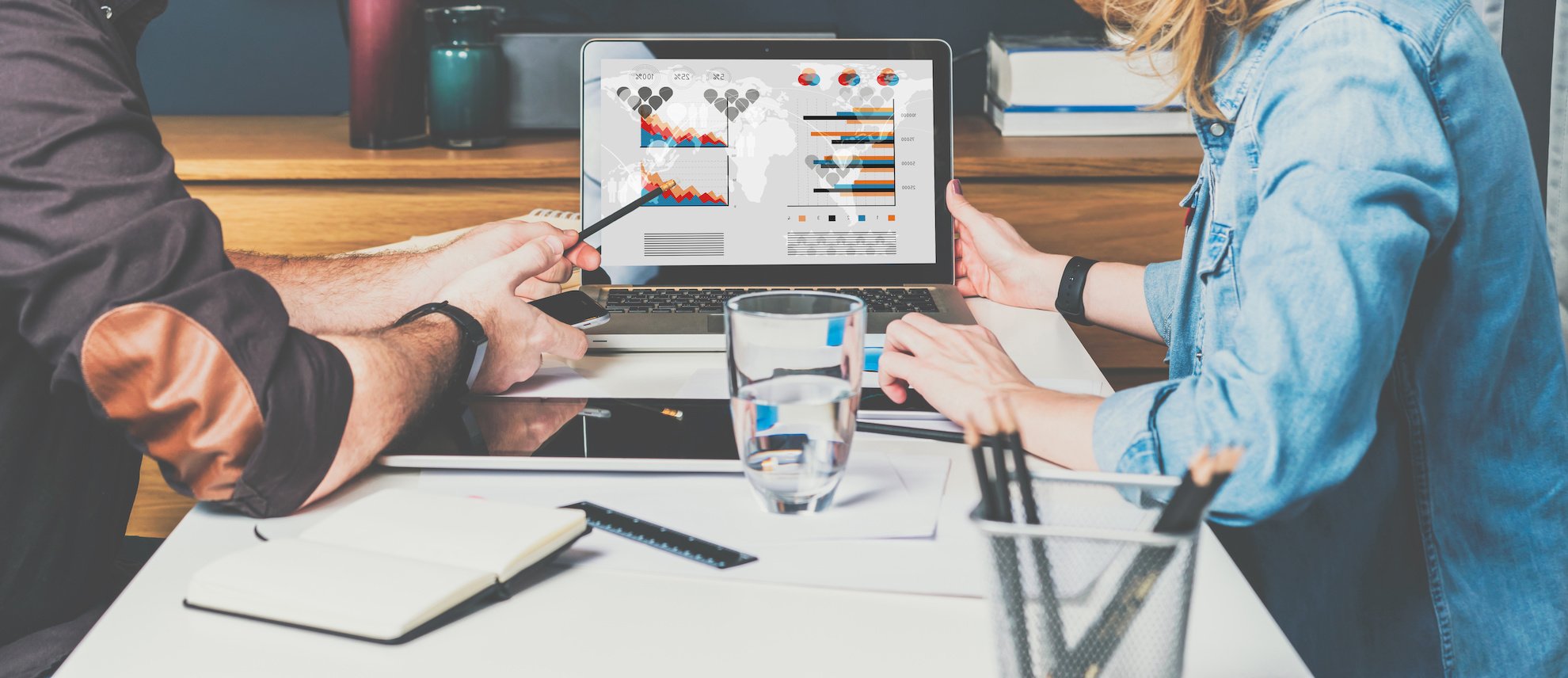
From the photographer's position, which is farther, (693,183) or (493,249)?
(693,183)

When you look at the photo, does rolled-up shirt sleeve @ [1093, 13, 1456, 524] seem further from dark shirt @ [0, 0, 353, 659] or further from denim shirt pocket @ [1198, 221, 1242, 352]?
dark shirt @ [0, 0, 353, 659]

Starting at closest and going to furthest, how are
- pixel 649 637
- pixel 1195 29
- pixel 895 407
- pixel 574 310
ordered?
pixel 649 637, pixel 1195 29, pixel 895 407, pixel 574 310

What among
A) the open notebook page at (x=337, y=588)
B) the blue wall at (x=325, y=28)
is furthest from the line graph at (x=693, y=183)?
the blue wall at (x=325, y=28)

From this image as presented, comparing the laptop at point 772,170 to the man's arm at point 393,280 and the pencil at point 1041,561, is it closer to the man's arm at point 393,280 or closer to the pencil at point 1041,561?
the man's arm at point 393,280

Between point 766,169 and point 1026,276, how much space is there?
0.96ft

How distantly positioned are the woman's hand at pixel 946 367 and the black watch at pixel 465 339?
0.31 m

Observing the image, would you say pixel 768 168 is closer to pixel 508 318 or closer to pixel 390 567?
pixel 508 318

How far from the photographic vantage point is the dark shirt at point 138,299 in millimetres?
730

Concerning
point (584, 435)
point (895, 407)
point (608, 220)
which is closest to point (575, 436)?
point (584, 435)

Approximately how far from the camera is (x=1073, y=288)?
4.03 ft

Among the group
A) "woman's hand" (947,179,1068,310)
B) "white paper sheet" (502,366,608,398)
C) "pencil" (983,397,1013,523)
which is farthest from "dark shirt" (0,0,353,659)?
"woman's hand" (947,179,1068,310)

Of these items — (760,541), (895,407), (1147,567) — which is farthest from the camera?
(895,407)

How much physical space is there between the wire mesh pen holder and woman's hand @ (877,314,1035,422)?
0.34m

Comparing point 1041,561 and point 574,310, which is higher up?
point 1041,561
